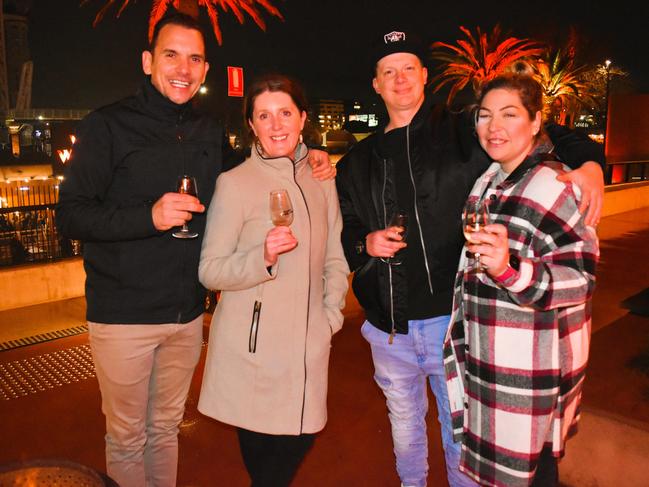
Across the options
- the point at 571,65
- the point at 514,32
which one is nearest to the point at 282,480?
the point at 571,65

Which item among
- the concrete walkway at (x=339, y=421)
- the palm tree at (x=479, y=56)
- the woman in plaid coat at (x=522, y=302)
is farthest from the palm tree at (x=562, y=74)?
the woman in plaid coat at (x=522, y=302)

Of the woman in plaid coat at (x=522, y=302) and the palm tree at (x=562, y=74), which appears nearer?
the woman in plaid coat at (x=522, y=302)

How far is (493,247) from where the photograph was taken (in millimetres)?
2043

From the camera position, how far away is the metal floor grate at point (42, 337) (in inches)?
233

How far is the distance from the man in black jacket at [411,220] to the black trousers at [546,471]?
457 millimetres

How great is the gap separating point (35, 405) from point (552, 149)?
14.4 feet

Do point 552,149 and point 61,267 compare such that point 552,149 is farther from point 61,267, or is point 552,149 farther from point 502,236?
point 61,267

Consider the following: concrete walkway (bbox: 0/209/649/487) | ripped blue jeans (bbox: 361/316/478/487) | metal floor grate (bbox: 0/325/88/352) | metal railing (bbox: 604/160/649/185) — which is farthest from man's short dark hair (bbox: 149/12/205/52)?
metal railing (bbox: 604/160/649/185)

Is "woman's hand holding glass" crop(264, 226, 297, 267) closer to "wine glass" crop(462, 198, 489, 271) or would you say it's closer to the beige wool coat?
the beige wool coat

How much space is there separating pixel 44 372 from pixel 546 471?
457cm

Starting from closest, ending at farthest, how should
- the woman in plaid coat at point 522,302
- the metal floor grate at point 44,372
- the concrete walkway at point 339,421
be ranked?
the woman in plaid coat at point 522,302 → the concrete walkway at point 339,421 → the metal floor grate at point 44,372

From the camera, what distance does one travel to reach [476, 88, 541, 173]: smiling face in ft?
7.98

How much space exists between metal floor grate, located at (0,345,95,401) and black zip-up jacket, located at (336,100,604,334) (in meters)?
3.38

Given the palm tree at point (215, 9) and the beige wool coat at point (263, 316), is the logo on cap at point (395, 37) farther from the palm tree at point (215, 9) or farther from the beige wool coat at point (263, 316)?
the palm tree at point (215, 9)
